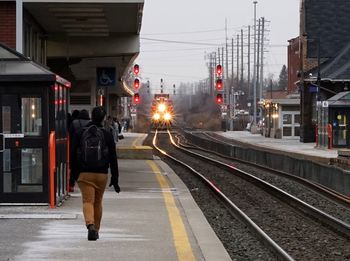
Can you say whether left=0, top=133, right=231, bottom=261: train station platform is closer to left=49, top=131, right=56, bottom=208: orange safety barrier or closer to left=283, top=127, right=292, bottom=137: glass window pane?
left=49, top=131, right=56, bottom=208: orange safety barrier

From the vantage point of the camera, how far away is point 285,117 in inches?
2328

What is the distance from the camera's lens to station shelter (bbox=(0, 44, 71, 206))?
37.7 ft

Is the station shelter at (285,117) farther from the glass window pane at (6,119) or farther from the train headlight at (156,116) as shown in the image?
the glass window pane at (6,119)

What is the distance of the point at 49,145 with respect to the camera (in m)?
11.5

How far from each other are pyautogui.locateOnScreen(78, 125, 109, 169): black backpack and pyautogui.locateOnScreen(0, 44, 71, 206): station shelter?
2795 mm

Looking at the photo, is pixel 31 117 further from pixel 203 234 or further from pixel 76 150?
pixel 203 234

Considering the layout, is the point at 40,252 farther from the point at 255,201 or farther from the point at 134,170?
the point at 134,170

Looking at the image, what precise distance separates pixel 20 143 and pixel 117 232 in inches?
100

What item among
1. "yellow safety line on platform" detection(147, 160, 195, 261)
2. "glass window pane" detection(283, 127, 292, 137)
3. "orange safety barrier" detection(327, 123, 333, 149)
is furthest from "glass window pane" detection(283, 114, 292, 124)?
"yellow safety line on platform" detection(147, 160, 195, 261)

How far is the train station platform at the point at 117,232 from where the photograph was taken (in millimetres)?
8375

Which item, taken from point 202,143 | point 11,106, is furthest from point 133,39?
point 202,143

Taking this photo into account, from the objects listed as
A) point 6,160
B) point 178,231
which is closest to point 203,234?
point 178,231

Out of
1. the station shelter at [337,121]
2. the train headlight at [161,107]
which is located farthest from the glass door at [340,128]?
the train headlight at [161,107]

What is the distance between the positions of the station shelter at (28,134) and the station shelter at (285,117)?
47.1 metres
